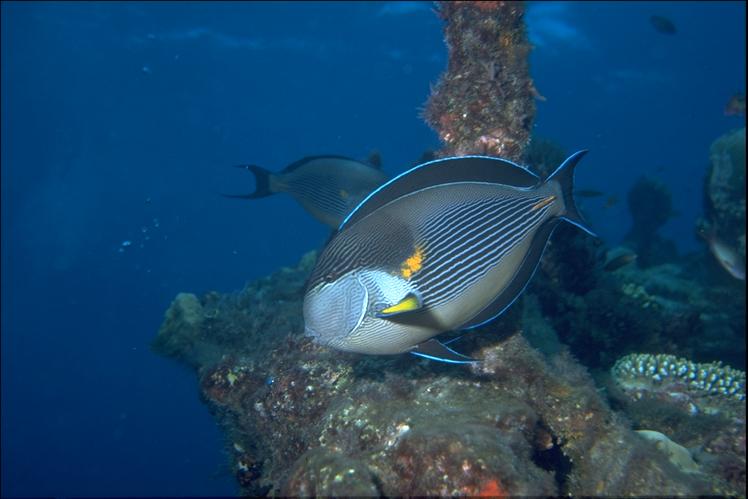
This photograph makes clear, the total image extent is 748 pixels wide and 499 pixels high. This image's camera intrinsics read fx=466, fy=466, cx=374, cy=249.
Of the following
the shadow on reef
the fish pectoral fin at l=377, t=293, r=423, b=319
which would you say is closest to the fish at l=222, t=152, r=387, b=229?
the shadow on reef

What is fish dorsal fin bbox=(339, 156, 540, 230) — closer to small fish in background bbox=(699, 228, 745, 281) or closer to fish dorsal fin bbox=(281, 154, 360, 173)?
fish dorsal fin bbox=(281, 154, 360, 173)

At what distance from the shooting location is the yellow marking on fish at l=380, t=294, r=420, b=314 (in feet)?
6.23

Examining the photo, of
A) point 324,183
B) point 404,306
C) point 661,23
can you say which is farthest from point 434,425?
point 661,23

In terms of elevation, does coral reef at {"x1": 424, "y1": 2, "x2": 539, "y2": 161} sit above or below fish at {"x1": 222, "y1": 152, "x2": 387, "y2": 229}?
above

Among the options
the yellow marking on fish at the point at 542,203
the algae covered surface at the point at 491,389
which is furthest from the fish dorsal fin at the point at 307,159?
the yellow marking on fish at the point at 542,203

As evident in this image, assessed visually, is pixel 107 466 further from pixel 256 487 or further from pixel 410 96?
pixel 410 96

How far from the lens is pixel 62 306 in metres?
47.3

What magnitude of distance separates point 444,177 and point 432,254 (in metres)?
0.38

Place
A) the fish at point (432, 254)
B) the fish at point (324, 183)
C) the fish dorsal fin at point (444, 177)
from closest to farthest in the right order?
the fish at point (432, 254)
the fish dorsal fin at point (444, 177)
the fish at point (324, 183)

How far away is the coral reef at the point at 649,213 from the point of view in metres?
17.0

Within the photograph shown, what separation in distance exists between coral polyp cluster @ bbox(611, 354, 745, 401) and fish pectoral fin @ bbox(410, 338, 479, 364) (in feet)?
13.2

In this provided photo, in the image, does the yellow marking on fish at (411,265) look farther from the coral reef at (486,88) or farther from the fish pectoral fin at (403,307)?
the coral reef at (486,88)

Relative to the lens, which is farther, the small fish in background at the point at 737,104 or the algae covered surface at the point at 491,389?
the small fish in background at the point at 737,104

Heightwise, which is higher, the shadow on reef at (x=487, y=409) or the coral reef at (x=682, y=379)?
the shadow on reef at (x=487, y=409)
